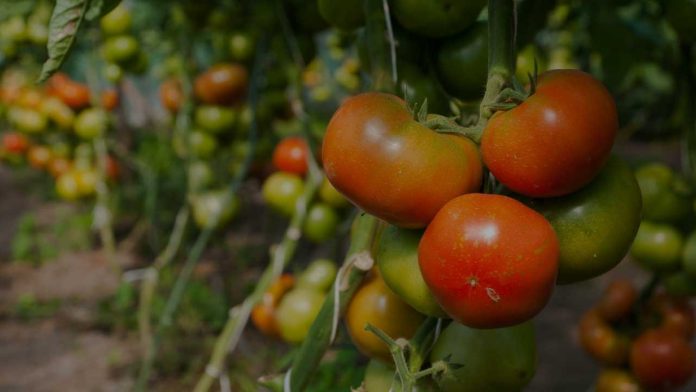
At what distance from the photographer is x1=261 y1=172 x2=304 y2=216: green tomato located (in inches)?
49.9

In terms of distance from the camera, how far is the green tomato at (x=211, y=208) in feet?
4.94

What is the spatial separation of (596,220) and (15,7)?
2.14 metres

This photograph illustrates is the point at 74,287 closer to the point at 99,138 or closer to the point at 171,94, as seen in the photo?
the point at 99,138

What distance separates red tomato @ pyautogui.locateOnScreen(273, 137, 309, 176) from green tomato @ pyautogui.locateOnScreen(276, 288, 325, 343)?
317 millimetres

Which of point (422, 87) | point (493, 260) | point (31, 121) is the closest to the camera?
point (493, 260)

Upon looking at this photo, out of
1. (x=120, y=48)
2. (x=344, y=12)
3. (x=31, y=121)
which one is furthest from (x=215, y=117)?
(x=31, y=121)

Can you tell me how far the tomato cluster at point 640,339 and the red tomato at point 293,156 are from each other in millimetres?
607

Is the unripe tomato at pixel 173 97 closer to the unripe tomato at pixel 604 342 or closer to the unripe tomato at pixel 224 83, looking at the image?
the unripe tomato at pixel 224 83

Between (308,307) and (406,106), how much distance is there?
0.57 meters

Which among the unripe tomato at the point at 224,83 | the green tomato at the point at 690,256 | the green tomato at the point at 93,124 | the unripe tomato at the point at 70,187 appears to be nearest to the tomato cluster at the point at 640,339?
the green tomato at the point at 690,256

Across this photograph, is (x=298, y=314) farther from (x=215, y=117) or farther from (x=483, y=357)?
(x=215, y=117)

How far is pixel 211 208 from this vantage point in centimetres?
157

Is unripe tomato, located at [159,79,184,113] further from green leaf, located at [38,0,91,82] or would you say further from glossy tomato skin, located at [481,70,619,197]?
glossy tomato skin, located at [481,70,619,197]

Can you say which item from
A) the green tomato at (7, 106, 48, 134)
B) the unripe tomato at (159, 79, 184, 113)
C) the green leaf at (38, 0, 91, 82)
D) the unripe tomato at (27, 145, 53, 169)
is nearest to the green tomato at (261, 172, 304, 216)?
the unripe tomato at (159, 79, 184, 113)
